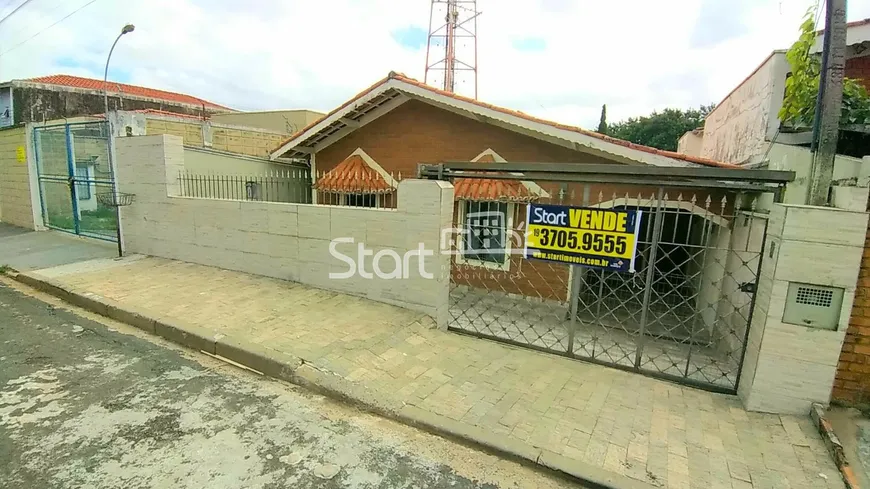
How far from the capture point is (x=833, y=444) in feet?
10.5

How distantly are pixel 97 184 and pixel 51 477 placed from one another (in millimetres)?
8947

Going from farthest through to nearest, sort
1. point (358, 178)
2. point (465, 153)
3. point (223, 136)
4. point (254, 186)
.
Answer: point (223, 136) < point (254, 186) < point (358, 178) < point (465, 153)

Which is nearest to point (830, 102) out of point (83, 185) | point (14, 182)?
point (83, 185)

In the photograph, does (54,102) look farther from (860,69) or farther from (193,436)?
(860,69)

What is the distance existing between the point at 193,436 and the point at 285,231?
410 centimetres

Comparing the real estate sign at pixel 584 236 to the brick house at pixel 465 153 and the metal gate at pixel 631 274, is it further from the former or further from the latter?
the brick house at pixel 465 153

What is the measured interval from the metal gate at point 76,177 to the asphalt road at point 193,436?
6381 mm

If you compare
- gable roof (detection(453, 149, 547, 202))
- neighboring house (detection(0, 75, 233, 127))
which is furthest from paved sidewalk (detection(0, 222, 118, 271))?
gable roof (detection(453, 149, 547, 202))

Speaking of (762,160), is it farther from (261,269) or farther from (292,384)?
(261,269)

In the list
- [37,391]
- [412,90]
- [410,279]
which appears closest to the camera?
[37,391]

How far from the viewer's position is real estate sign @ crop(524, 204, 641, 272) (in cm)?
446

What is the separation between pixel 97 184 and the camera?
945 cm

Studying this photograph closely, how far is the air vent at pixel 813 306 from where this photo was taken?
11.5ft

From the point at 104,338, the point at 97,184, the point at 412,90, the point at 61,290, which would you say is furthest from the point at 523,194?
the point at 97,184
